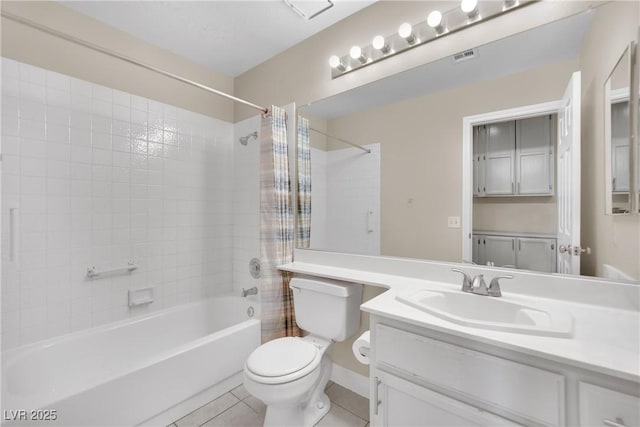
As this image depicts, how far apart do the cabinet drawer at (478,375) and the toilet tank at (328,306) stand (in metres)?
0.53

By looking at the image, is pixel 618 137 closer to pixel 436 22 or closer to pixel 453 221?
pixel 453 221

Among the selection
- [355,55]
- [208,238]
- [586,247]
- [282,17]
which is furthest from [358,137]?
[208,238]

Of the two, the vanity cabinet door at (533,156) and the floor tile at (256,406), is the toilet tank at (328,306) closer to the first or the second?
the floor tile at (256,406)

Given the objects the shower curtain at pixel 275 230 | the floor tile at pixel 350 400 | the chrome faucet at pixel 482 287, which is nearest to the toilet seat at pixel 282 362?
the shower curtain at pixel 275 230

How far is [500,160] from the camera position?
129cm

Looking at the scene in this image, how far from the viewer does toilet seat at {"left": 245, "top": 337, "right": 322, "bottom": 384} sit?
4.18 ft

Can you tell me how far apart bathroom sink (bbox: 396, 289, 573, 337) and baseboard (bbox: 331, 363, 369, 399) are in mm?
930

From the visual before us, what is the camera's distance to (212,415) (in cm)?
159

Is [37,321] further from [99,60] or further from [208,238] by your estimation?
[99,60]

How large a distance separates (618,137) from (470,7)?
90 cm

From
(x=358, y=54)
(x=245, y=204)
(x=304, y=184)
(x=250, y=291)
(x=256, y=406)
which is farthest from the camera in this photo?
(x=245, y=204)

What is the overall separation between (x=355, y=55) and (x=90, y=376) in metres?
2.66

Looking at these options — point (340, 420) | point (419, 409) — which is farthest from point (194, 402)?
point (419, 409)

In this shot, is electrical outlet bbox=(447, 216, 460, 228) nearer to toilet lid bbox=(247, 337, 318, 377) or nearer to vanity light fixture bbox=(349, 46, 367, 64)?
toilet lid bbox=(247, 337, 318, 377)
